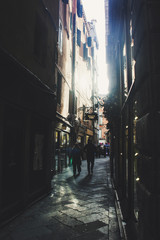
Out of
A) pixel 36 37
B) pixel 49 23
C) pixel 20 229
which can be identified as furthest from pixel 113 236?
pixel 49 23

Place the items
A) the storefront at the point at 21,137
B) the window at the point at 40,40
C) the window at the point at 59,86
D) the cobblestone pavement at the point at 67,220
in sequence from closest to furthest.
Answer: the cobblestone pavement at the point at 67,220, the storefront at the point at 21,137, the window at the point at 40,40, the window at the point at 59,86

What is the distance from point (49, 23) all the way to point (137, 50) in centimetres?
617

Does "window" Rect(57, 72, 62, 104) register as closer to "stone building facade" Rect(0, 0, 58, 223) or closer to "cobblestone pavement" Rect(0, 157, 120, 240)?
"stone building facade" Rect(0, 0, 58, 223)

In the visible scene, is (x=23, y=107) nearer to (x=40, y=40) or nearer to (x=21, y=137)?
(x=21, y=137)

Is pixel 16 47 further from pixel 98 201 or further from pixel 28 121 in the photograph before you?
pixel 98 201

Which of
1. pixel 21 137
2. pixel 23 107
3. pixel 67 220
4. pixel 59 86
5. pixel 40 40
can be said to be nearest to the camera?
pixel 67 220

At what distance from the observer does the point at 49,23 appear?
7.40 m

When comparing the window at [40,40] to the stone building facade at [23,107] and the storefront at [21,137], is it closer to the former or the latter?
the stone building facade at [23,107]

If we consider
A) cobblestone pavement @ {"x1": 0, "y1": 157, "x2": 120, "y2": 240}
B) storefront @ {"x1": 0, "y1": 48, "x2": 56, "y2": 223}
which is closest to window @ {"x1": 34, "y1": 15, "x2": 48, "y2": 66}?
storefront @ {"x1": 0, "y1": 48, "x2": 56, "y2": 223}

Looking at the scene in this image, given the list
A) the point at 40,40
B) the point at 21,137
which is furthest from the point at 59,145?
the point at 21,137

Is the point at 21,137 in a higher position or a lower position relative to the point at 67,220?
higher

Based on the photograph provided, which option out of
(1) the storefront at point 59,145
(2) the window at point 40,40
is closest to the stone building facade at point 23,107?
(2) the window at point 40,40

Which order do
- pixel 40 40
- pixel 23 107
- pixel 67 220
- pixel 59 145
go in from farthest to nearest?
pixel 59 145 → pixel 40 40 → pixel 23 107 → pixel 67 220

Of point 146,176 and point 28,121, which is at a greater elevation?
point 28,121
